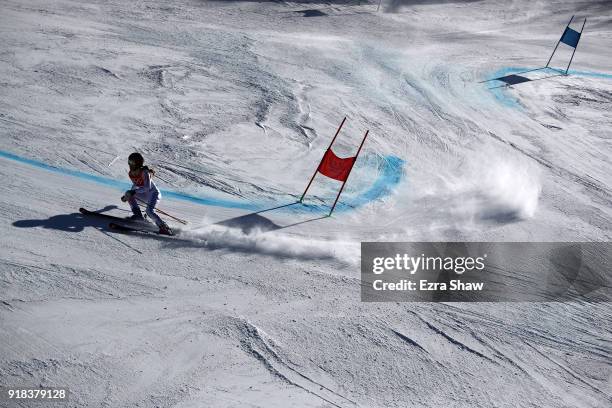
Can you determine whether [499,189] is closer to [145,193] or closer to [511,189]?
[511,189]

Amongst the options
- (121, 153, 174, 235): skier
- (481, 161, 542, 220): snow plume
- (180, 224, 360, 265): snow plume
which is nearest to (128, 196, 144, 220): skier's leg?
(121, 153, 174, 235): skier

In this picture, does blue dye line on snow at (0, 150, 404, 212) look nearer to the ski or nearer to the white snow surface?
the white snow surface

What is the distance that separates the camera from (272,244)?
871 cm

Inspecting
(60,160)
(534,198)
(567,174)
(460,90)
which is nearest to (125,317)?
(60,160)

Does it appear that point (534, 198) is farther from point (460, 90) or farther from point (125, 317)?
point (125, 317)

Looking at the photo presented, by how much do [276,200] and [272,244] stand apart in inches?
52.8

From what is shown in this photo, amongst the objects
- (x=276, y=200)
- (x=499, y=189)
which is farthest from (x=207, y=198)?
(x=499, y=189)

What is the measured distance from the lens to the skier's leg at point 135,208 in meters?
8.42

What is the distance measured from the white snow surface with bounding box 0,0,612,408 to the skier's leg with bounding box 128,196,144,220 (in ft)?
1.31

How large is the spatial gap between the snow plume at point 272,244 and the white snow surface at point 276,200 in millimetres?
36

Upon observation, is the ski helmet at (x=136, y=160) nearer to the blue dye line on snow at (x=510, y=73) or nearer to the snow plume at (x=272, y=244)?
the snow plume at (x=272, y=244)

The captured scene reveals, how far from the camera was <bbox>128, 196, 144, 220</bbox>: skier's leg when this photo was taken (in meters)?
8.42

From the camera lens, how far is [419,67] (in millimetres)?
15805

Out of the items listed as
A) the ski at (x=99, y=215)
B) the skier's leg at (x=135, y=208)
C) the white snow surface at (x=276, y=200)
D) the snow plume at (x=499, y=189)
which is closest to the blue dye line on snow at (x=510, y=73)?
the white snow surface at (x=276, y=200)
